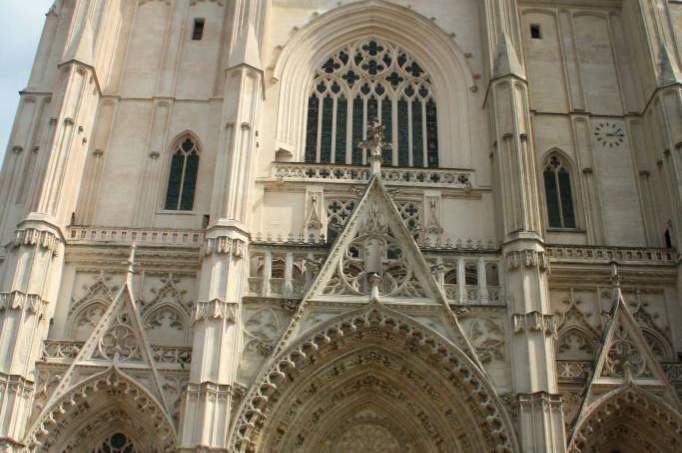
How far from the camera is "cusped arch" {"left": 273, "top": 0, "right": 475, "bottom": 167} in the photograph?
77.9ft

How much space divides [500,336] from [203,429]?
6520mm

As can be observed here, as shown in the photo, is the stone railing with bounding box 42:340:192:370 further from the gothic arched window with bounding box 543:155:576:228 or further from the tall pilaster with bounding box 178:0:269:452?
the gothic arched window with bounding box 543:155:576:228

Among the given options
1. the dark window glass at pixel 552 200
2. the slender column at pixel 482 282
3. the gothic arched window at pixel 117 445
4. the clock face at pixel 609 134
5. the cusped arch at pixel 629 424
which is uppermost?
the clock face at pixel 609 134

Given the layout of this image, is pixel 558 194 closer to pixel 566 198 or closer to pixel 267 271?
pixel 566 198

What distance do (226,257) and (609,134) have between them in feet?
36.7

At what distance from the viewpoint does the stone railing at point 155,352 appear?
60.9 feet

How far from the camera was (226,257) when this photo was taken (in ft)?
62.6

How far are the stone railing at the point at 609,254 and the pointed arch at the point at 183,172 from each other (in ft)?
29.6

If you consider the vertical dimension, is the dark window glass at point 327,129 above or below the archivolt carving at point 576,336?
above

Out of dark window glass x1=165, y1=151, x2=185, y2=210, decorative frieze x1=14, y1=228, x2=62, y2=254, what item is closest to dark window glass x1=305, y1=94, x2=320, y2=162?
dark window glass x1=165, y1=151, x2=185, y2=210

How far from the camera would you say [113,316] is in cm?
1908

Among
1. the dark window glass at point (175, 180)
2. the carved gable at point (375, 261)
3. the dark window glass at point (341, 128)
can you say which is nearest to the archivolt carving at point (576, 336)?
the carved gable at point (375, 261)

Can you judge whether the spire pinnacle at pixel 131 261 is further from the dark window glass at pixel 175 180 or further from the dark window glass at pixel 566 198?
the dark window glass at pixel 566 198

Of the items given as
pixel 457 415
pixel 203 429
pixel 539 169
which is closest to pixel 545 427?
pixel 457 415
